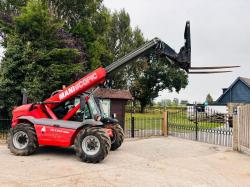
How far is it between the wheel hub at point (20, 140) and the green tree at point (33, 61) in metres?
4.89

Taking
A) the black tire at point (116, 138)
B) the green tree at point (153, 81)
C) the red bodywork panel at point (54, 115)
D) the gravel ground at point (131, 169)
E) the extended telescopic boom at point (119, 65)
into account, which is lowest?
the gravel ground at point (131, 169)

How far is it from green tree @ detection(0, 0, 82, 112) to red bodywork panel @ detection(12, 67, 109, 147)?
4456mm

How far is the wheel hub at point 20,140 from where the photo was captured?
911cm

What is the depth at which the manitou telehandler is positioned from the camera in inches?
334

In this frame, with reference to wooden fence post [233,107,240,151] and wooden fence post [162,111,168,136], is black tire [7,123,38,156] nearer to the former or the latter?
wooden fence post [233,107,240,151]

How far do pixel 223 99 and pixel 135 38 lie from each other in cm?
1622

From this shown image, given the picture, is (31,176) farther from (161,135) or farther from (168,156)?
Result: (161,135)

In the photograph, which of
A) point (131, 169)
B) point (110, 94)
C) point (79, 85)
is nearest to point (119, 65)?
point (79, 85)

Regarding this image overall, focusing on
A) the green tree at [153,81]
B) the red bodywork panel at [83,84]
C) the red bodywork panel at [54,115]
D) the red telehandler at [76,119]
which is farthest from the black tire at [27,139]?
the green tree at [153,81]

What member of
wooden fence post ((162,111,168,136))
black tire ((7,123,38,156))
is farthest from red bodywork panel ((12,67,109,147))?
wooden fence post ((162,111,168,136))

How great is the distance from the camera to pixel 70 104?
9.98 m

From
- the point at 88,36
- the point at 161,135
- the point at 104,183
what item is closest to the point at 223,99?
the point at 88,36

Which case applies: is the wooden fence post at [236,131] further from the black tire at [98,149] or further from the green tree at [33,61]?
the green tree at [33,61]

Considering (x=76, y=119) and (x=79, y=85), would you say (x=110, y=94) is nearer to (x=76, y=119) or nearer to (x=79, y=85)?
(x=76, y=119)
